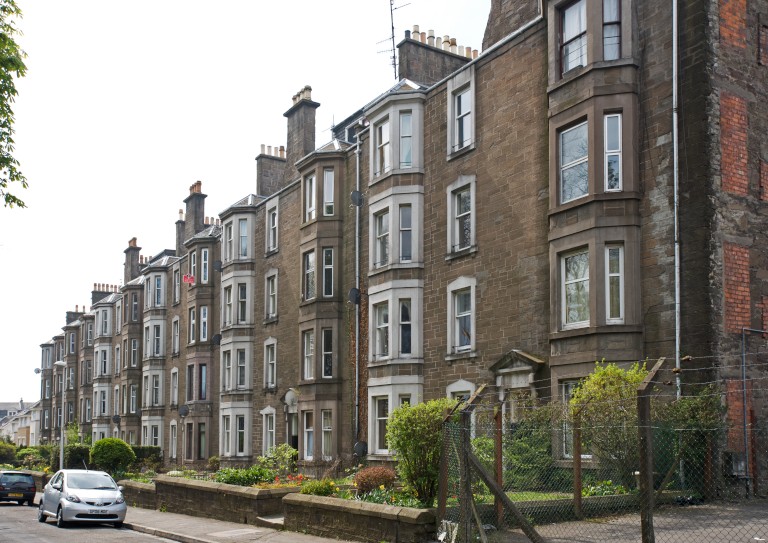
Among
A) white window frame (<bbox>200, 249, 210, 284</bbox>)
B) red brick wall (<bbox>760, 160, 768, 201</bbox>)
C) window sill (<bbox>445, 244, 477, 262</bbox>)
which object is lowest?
window sill (<bbox>445, 244, 477, 262</bbox>)

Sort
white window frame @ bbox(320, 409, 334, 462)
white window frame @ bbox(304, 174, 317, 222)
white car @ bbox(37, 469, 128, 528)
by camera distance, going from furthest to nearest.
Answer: white window frame @ bbox(304, 174, 317, 222)
white window frame @ bbox(320, 409, 334, 462)
white car @ bbox(37, 469, 128, 528)

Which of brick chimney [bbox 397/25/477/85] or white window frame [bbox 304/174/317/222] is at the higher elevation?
brick chimney [bbox 397/25/477/85]

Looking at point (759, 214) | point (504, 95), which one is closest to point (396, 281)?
point (504, 95)

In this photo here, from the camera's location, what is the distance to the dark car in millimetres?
33344

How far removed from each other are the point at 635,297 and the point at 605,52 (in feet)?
18.6

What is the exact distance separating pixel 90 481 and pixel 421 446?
12001mm

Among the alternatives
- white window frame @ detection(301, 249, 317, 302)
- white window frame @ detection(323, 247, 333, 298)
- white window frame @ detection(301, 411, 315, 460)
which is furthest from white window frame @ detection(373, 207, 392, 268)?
white window frame @ detection(301, 411, 315, 460)

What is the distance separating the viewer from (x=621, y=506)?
15055 mm

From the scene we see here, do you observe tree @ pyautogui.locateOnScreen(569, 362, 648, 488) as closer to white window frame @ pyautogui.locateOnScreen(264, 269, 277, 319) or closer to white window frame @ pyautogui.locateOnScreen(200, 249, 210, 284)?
white window frame @ pyautogui.locateOnScreen(264, 269, 277, 319)

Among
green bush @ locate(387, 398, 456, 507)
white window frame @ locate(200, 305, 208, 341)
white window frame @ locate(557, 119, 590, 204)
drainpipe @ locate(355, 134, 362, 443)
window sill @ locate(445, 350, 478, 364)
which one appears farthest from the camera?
white window frame @ locate(200, 305, 208, 341)

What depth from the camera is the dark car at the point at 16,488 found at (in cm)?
3334

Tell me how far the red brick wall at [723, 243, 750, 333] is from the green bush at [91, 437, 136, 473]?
29194mm

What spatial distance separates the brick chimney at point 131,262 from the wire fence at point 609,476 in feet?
154

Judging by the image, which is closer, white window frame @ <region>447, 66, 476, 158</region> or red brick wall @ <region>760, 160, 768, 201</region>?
red brick wall @ <region>760, 160, 768, 201</region>
